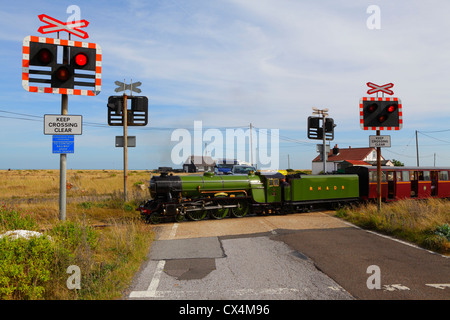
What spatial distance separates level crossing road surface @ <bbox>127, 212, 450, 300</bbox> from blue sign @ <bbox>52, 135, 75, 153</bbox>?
2.94 meters

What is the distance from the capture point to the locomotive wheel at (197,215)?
12.5 metres

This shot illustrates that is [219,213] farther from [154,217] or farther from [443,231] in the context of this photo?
[443,231]

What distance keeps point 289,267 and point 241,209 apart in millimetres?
7439

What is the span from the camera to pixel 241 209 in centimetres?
1362

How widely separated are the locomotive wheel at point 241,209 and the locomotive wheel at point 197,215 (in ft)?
4.32

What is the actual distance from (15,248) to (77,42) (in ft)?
13.9

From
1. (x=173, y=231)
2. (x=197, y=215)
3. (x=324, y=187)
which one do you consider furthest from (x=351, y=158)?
(x=173, y=231)

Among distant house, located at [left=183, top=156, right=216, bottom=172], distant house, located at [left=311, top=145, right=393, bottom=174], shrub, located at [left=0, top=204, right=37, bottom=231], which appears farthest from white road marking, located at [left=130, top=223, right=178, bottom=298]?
distant house, located at [left=183, top=156, right=216, bottom=172]

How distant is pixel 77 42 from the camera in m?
6.64

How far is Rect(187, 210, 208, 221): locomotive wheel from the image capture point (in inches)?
493

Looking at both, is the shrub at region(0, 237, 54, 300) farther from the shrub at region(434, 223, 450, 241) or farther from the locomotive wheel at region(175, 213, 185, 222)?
the shrub at region(434, 223, 450, 241)

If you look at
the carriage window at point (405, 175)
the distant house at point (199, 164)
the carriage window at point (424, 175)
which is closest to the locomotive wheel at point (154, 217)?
the carriage window at point (405, 175)

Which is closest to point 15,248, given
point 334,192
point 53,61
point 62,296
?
point 62,296

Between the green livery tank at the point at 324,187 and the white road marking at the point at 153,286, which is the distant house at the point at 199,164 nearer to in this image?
the green livery tank at the point at 324,187
